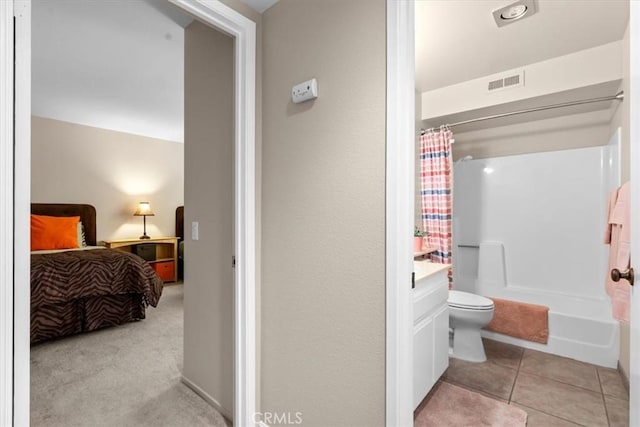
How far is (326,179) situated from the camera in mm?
1364

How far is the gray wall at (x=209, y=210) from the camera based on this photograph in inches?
69.5

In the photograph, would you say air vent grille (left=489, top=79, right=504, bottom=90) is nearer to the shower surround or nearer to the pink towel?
the shower surround

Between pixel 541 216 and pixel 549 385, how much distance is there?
1.56m

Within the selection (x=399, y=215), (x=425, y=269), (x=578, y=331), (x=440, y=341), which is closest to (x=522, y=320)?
(x=578, y=331)

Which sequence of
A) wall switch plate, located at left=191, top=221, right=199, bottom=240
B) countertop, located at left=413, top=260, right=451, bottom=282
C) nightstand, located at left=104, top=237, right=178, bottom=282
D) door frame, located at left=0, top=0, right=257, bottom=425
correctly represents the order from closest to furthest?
door frame, located at left=0, top=0, right=257, bottom=425
countertop, located at left=413, top=260, right=451, bottom=282
wall switch plate, located at left=191, top=221, right=199, bottom=240
nightstand, located at left=104, top=237, right=178, bottom=282

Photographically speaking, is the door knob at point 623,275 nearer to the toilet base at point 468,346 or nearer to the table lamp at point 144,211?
the toilet base at point 468,346

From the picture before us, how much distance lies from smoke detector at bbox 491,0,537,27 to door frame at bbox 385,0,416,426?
3.92 feet

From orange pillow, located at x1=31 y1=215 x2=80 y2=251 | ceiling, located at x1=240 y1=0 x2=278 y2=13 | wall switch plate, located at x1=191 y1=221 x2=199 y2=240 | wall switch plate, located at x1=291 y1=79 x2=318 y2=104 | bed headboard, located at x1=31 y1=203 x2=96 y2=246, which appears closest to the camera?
wall switch plate, located at x1=291 y1=79 x2=318 y2=104

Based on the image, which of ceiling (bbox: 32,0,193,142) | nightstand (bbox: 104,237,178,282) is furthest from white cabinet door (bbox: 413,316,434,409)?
nightstand (bbox: 104,237,178,282)

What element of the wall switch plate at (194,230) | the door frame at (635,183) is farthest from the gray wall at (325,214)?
the door frame at (635,183)

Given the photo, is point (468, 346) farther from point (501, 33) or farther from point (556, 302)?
point (501, 33)

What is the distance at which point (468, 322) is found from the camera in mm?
2324

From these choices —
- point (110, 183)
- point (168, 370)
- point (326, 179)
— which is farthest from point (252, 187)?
point (110, 183)

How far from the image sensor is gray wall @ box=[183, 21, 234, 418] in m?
1.76
